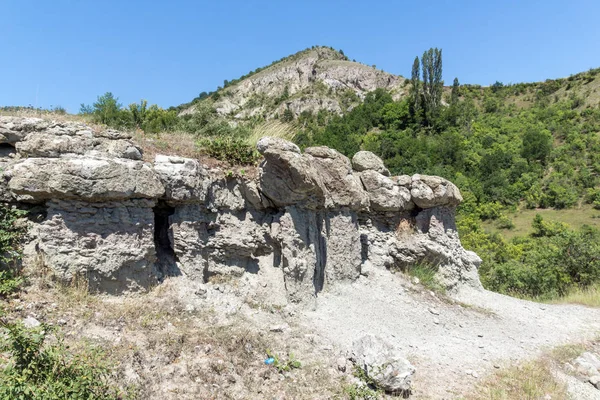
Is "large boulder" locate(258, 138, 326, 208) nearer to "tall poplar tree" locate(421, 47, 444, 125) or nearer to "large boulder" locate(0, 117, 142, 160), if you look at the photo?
"large boulder" locate(0, 117, 142, 160)

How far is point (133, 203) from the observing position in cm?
651

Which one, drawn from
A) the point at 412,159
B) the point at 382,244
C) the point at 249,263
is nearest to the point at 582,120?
the point at 412,159

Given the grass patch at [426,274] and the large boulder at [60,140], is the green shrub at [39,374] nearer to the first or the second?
the large boulder at [60,140]

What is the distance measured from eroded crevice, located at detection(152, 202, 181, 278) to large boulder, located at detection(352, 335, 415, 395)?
3728 mm

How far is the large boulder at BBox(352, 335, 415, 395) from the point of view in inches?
224

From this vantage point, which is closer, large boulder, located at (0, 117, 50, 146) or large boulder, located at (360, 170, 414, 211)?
large boulder, located at (0, 117, 50, 146)

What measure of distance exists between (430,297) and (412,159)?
105ft

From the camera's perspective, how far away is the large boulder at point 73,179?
5.77 meters

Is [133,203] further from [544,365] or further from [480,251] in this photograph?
[480,251]

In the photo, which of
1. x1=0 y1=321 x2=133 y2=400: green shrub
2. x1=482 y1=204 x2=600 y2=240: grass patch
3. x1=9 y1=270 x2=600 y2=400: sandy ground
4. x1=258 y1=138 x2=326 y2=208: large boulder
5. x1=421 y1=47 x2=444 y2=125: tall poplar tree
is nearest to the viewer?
x1=0 y1=321 x2=133 y2=400: green shrub

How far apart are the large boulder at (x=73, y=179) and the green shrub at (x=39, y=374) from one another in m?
2.50

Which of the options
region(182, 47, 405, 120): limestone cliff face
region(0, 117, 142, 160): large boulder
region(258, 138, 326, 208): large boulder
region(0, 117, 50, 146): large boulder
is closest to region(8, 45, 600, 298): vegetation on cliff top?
region(258, 138, 326, 208): large boulder

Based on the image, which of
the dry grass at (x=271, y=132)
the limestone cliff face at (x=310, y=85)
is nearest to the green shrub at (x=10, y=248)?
the dry grass at (x=271, y=132)

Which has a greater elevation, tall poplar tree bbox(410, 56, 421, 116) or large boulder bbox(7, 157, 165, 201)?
tall poplar tree bbox(410, 56, 421, 116)
